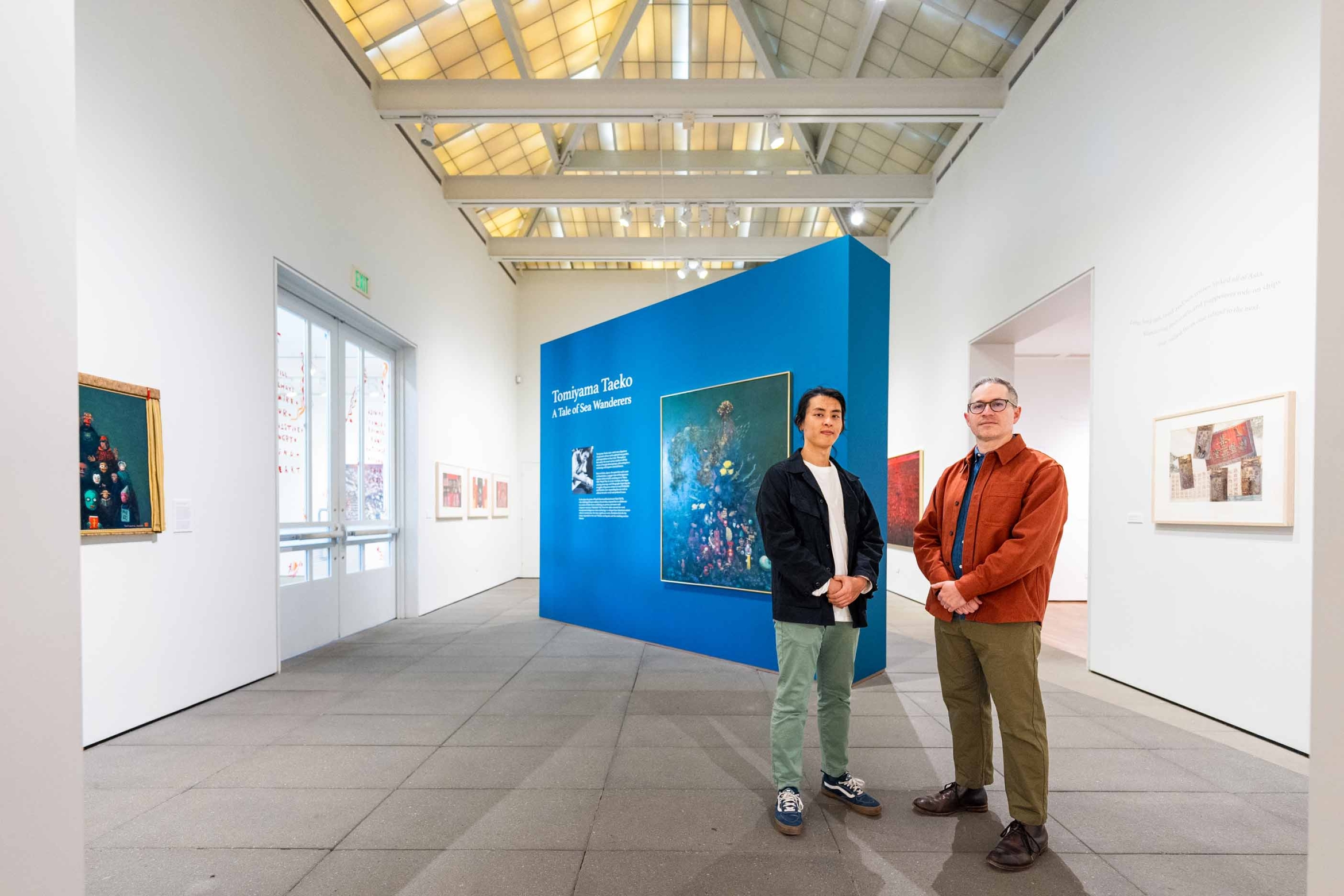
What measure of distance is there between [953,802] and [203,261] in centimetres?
553

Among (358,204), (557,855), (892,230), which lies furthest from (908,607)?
(358,204)

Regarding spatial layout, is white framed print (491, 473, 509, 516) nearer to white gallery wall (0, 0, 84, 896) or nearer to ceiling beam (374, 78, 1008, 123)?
ceiling beam (374, 78, 1008, 123)

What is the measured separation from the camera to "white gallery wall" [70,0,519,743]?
3760 millimetres

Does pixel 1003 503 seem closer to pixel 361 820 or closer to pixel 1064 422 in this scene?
pixel 361 820

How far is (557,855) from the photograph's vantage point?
2.46 m

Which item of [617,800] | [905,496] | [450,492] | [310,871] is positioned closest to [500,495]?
[450,492]

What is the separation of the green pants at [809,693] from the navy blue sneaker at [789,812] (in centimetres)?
3

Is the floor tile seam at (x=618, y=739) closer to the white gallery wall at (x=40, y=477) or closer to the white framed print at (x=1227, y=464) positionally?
the white gallery wall at (x=40, y=477)

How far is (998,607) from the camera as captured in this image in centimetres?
247

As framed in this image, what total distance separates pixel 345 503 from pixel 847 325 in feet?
17.4

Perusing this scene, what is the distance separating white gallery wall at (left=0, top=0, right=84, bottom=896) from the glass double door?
4.40 metres

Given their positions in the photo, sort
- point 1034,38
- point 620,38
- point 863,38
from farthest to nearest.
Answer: point 620,38
point 863,38
point 1034,38

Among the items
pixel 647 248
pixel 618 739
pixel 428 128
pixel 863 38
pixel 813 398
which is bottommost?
pixel 618 739

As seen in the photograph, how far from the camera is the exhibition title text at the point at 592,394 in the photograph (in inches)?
271
